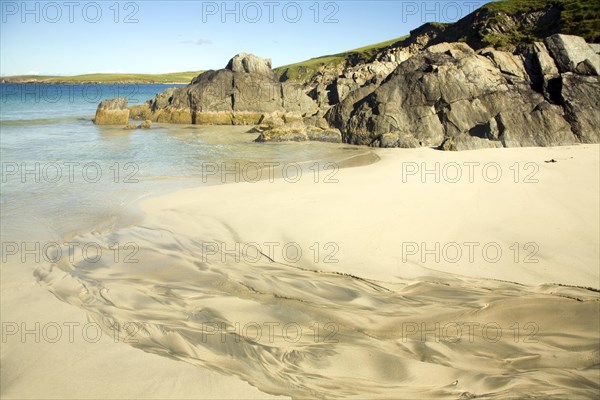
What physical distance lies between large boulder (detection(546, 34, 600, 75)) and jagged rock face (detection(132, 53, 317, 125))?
57.1 feet

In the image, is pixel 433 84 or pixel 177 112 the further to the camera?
pixel 177 112

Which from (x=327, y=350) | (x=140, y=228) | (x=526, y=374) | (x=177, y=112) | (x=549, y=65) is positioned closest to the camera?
(x=526, y=374)

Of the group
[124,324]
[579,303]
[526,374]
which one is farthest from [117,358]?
[579,303]

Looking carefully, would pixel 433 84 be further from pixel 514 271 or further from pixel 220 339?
pixel 220 339

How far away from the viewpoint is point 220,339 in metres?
4.87

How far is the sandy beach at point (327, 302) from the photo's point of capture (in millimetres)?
4203

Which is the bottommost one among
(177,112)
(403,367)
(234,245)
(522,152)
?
(403,367)

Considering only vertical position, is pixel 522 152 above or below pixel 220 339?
above

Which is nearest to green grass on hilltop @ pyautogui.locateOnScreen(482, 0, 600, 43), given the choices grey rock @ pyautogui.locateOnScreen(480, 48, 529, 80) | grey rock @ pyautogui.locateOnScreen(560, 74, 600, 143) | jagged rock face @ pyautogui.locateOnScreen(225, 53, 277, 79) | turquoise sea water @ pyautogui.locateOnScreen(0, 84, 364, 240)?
grey rock @ pyautogui.locateOnScreen(480, 48, 529, 80)

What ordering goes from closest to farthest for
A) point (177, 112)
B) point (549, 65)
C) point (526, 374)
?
point (526, 374) < point (549, 65) < point (177, 112)

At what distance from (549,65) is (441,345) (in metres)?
20.8

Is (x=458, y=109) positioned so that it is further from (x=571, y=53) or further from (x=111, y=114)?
(x=111, y=114)

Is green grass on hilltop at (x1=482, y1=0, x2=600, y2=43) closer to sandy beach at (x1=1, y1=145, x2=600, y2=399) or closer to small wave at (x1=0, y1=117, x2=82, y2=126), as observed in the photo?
sandy beach at (x1=1, y1=145, x2=600, y2=399)

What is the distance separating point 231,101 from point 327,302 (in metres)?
30.7
